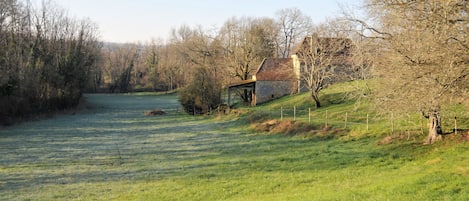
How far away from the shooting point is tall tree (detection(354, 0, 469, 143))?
438 inches

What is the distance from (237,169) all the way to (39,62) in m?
37.3

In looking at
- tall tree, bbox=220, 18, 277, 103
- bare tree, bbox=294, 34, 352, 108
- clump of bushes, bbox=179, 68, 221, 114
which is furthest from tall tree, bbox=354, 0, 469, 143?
tall tree, bbox=220, 18, 277, 103

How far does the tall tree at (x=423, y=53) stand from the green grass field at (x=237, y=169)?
213 cm

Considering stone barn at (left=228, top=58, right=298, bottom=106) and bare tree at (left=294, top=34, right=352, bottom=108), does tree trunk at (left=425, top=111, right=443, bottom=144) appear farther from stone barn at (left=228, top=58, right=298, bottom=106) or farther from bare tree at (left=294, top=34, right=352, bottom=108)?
stone barn at (left=228, top=58, right=298, bottom=106)

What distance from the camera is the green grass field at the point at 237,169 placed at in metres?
11.1

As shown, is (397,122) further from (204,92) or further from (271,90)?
(271,90)

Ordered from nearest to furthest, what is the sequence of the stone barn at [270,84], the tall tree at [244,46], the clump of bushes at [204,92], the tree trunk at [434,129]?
the tree trunk at [434,129], the clump of bushes at [204,92], the stone barn at [270,84], the tall tree at [244,46]

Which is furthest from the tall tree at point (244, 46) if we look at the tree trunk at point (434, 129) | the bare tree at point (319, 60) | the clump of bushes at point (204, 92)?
the tree trunk at point (434, 129)

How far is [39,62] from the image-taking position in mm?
46875

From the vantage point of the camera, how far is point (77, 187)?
14.5 m

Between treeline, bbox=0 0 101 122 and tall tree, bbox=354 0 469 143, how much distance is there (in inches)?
Result: 1288

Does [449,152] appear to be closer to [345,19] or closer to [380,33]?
[380,33]

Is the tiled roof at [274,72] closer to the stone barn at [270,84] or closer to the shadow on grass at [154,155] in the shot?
the stone barn at [270,84]

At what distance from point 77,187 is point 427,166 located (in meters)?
11.0
